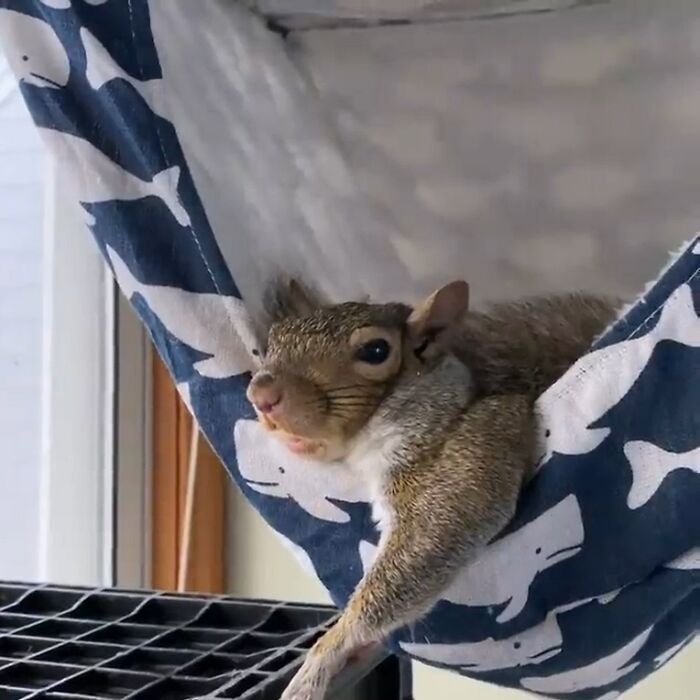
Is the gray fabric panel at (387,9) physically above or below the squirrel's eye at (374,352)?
above

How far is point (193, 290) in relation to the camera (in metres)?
0.82

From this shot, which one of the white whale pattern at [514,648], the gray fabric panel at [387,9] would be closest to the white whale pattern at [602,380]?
the white whale pattern at [514,648]

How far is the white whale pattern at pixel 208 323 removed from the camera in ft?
2.68

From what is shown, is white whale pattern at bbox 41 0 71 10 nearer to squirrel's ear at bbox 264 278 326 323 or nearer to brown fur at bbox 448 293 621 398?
squirrel's ear at bbox 264 278 326 323

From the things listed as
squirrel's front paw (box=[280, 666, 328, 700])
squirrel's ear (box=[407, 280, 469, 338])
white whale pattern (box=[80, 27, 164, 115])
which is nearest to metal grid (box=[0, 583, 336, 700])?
squirrel's front paw (box=[280, 666, 328, 700])

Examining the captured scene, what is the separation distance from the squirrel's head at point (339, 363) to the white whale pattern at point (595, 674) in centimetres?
21

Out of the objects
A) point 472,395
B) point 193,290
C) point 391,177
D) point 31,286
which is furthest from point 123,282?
point 31,286

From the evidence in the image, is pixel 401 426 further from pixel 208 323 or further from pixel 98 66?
pixel 98 66

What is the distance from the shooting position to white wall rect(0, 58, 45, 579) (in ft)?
4.84

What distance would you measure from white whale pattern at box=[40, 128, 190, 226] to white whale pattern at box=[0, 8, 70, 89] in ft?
0.13

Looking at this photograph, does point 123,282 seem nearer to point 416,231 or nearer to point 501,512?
point 501,512

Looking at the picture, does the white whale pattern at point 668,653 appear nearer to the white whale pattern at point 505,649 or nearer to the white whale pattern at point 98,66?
the white whale pattern at point 505,649

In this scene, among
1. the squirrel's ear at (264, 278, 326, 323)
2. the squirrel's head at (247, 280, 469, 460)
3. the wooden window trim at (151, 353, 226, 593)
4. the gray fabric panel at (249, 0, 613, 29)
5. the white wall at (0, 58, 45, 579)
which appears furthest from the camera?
the wooden window trim at (151, 353, 226, 593)

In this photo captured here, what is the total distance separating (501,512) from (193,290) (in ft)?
0.87
